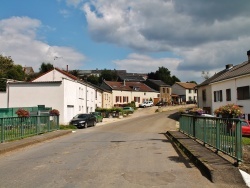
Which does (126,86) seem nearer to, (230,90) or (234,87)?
(230,90)

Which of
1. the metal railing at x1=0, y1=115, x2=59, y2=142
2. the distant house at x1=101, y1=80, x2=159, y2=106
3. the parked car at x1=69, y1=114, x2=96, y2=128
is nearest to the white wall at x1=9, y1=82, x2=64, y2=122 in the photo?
the parked car at x1=69, y1=114, x2=96, y2=128

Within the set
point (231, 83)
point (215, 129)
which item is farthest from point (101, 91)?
point (215, 129)

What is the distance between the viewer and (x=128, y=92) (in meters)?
91.1

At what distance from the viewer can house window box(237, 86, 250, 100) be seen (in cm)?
3514

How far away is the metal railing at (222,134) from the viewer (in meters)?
8.52

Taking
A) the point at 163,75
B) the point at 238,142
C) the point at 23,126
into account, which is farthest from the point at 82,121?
the point at 163,75

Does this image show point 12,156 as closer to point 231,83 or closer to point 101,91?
point 231,83

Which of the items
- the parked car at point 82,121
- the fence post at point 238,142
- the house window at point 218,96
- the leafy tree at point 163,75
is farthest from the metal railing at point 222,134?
the leafy tree at point 163,75

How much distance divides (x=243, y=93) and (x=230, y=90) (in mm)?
3558

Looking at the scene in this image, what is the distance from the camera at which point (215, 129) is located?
1105 cm

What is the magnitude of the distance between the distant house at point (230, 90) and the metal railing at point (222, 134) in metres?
22.1

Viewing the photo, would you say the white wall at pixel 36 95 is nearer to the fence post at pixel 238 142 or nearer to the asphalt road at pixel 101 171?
the asphalt road at pixel 101 171

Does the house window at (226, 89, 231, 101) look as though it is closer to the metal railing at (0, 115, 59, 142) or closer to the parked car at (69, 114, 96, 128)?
the parked car at (69, 114, 96, 128)

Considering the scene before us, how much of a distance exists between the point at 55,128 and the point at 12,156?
14096 millimetres
